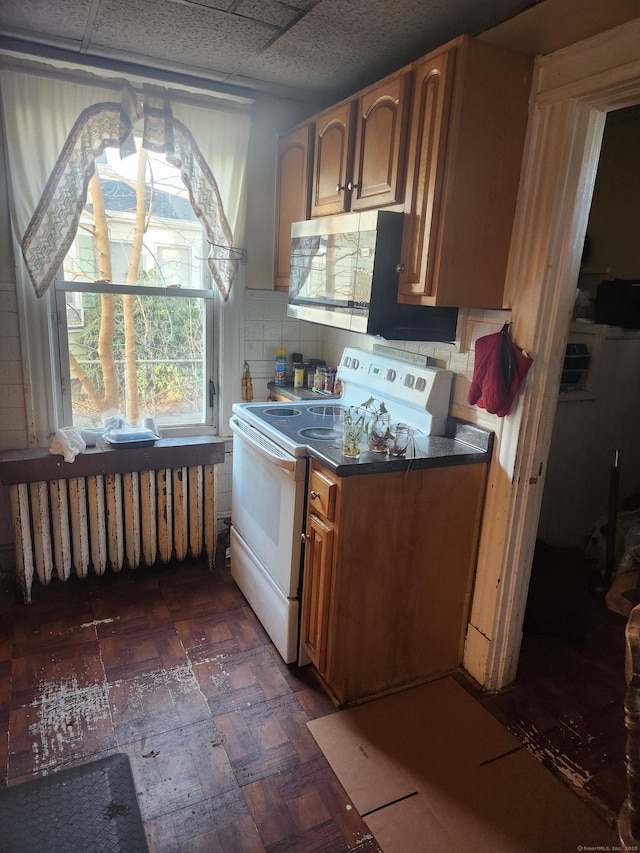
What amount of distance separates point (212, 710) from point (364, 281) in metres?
1.67

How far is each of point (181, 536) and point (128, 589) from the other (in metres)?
0.36

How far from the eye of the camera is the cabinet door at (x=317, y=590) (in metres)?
1.94

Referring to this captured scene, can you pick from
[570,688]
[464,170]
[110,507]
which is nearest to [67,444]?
[110,507]

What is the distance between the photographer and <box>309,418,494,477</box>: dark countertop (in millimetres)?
1851

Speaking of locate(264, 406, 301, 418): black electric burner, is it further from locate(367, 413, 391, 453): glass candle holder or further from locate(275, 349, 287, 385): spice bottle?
locate(367, 413, 391, 453): glass candle holder

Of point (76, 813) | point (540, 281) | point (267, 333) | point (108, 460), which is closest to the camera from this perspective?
point (76, 813)

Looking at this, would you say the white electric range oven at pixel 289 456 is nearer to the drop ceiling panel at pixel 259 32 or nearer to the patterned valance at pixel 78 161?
the patterned valance at pixel 78 161

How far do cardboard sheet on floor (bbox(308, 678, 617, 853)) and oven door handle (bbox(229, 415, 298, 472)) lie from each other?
93 centimetres

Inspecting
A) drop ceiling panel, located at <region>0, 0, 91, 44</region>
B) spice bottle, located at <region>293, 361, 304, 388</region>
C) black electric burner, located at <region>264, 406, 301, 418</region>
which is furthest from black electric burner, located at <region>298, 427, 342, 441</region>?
drop ceiling panel, located at <region>0, 0, 91, 44</region>

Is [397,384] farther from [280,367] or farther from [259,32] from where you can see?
[259,32]

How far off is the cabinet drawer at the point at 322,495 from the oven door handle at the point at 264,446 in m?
0.10

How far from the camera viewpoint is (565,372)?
2.85 meters

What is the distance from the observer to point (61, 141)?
240cm

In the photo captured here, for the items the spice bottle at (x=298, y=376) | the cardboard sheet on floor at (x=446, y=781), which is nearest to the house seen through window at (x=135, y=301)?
the spice bottle at (x=298, y=376)
